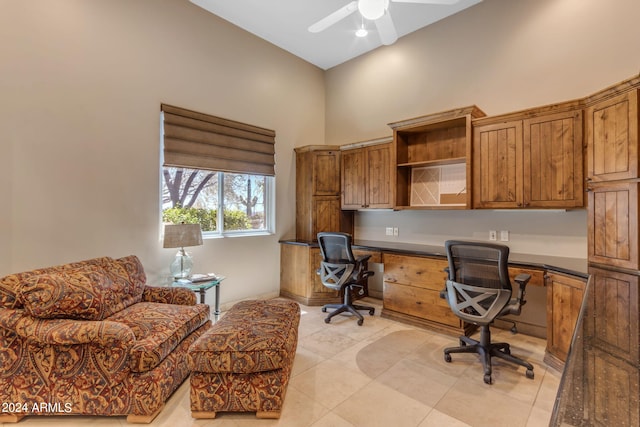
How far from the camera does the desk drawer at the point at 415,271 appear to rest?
3.21 meters

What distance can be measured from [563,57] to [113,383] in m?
4.71

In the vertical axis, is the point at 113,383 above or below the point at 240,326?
below

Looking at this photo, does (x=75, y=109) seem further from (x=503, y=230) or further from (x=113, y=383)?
(x=503, y=230)

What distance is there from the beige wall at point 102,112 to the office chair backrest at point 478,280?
8.68 feet

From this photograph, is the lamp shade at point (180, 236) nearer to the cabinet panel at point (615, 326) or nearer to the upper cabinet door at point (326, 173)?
the upper cabinet door at point (326, 173)

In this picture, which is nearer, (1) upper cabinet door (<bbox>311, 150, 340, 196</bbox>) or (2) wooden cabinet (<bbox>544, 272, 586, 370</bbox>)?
(2) wooden cabinet (<bbox>544, 272, 586, 370</bbox>)

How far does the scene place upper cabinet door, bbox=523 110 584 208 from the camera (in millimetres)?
2617

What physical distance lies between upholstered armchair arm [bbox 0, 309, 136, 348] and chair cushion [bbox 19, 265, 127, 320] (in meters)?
0.06

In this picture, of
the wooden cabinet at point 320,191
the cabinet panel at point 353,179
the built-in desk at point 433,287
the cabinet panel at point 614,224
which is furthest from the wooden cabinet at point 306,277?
the cabinet panel at point 614,224

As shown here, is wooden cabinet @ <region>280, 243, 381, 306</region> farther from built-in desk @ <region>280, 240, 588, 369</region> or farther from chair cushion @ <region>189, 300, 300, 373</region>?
chair cushion @ <region>189, 300, 300, 373</region>

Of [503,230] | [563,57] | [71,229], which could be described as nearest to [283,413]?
[71,229]

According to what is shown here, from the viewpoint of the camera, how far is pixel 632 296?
162cm

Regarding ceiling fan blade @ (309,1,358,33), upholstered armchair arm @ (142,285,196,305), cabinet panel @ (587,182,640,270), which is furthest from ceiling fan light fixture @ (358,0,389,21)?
upholstered armchair arm @ (142,285,196,305)

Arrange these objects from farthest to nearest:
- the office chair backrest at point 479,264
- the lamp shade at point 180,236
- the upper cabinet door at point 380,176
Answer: the upper cabinet door at point 380,176, the lamp shade at point 180,236, the office chair backrest at point 479,264
